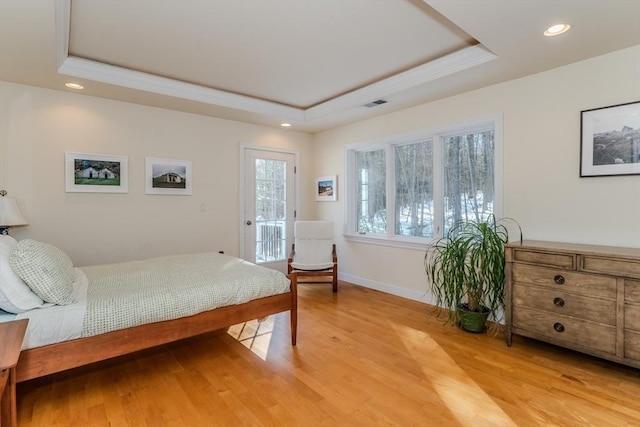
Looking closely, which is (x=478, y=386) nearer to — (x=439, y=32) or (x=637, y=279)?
(x=637, y=279)

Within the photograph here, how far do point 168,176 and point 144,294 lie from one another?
2281mm

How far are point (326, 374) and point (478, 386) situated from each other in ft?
3.32

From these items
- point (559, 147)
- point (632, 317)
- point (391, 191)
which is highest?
point (559, 147)

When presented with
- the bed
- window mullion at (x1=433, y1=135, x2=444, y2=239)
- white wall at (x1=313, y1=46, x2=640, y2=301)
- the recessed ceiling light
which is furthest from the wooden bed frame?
the recessed ceiling light

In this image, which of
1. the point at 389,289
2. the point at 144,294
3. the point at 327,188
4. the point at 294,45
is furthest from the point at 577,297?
the point at 327,188

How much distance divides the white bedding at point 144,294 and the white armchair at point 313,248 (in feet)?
4.69

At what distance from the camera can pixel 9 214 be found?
2879 mm

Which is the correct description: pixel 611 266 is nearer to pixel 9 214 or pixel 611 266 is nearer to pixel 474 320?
pixel 474 320

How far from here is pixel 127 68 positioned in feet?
10.5

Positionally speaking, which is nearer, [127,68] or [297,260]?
[127,68]

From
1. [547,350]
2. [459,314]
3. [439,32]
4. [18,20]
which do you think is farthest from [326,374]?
[18,20]

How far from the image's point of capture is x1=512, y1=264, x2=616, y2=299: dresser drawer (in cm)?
228

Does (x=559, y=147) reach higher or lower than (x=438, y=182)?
higher

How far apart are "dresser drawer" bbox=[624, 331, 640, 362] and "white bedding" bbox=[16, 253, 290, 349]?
241 cm
